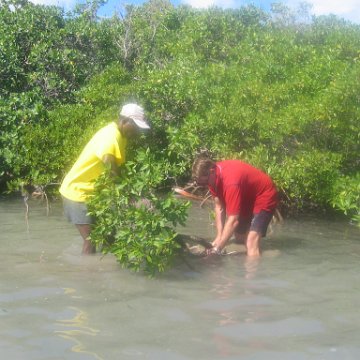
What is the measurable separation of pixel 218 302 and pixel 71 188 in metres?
2.12

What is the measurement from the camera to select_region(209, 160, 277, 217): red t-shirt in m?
7.10

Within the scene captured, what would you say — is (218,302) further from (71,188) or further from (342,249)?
(342,249)

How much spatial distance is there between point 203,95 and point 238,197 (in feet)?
12.7

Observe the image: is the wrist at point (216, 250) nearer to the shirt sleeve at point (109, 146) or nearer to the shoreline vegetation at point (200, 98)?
the shoreline vegetation at point (200, 98)

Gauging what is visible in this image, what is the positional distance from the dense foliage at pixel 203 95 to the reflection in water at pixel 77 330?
8.07 ft

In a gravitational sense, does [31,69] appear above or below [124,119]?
above

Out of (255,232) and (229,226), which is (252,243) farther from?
(229,226)

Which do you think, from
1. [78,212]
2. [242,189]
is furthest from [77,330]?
[242,189]

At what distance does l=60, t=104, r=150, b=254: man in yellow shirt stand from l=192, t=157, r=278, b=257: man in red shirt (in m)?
0.86

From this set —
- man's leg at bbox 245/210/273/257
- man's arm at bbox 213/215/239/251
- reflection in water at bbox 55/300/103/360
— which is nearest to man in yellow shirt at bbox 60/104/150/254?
man's arm at bbox 213/215/239/251

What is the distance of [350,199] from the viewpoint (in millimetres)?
8211

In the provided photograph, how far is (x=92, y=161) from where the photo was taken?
6.72m

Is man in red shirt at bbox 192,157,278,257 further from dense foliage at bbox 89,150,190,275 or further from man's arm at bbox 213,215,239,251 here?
dense foliage at bbox 89,150,190,275

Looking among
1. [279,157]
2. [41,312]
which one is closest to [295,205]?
[279,157]
